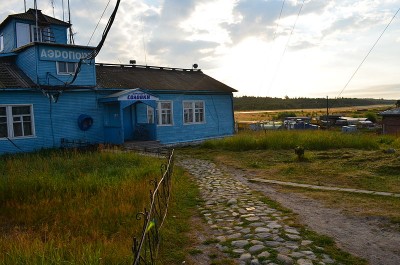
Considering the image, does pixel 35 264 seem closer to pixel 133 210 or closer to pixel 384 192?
pixel 133 210

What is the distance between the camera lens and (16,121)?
16203mm

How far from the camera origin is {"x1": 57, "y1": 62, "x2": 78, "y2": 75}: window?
17.7 m

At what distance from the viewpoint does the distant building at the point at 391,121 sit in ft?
95.0

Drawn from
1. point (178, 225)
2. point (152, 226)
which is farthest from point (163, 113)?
point (152, 226)

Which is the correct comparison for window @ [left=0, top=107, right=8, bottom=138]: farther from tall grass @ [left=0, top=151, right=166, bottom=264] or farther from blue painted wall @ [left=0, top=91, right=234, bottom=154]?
tall grass @ [left=0, top=151, right=166, bottom=264]

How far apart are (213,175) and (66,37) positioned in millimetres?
15100

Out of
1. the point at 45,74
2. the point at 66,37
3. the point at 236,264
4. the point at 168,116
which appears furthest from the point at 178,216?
the point at 66,37

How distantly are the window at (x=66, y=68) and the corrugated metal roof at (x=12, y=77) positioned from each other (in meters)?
1.52

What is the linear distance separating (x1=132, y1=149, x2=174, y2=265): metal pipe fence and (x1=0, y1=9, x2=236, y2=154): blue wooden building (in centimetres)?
1110

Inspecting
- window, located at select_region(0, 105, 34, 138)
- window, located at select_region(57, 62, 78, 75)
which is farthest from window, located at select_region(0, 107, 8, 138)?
window, located at select_region(57, 62, 78, 75)

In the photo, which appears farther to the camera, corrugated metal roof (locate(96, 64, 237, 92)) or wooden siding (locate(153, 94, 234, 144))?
wooden siding (locate(153, 94, 234, 144))

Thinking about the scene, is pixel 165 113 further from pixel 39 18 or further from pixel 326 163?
pixel 326 163

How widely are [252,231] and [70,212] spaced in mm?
3738

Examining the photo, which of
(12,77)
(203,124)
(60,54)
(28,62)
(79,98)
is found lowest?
(203,124)
